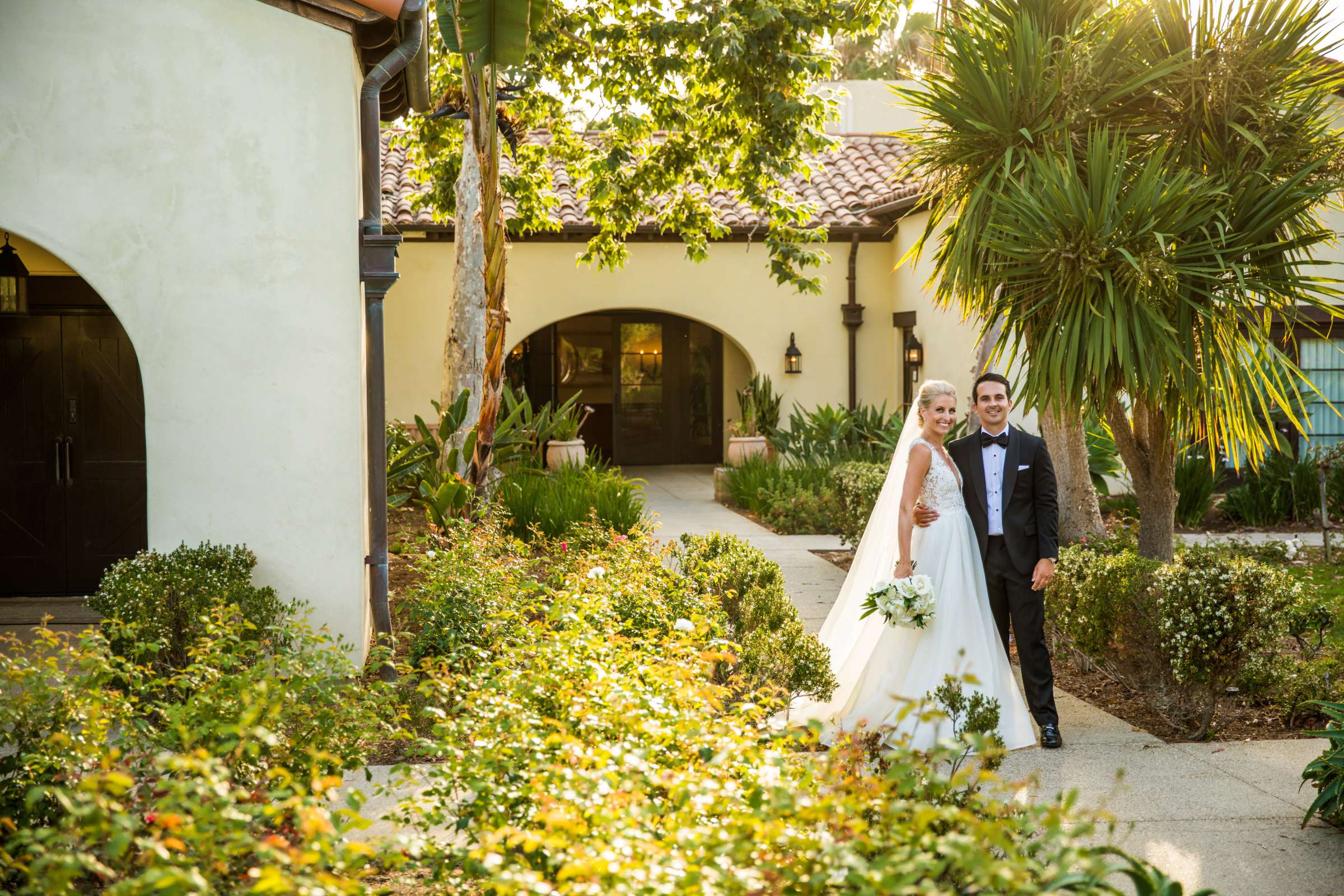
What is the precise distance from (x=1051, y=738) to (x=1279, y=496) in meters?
8.64

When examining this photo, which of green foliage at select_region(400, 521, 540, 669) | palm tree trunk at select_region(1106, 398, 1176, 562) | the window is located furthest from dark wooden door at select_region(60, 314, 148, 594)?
the window

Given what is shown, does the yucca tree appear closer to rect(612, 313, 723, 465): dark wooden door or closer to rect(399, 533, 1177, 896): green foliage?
rect(399, 533, 1177, 896): green foliage

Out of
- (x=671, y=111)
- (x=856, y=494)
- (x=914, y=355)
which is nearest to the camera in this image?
(x=856, y=494)

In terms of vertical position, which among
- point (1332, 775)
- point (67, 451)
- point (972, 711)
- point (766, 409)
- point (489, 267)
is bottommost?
point (1332, 775)

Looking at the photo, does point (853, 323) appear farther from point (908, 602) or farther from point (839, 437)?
point (908, 602)

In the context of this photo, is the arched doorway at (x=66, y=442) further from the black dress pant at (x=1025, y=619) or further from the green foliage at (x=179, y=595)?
the black dress pant at (x=1025, y=619)

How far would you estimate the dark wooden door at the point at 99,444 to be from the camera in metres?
8.43

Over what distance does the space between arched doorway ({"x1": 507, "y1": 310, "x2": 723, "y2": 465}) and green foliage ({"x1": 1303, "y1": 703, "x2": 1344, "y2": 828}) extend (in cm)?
1604

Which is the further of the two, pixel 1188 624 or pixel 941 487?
pixel 941 487

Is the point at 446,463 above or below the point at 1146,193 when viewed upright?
below

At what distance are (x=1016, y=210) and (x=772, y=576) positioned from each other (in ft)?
8.53

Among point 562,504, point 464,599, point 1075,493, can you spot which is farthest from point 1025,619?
point 562,504

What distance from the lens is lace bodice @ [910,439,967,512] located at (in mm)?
5781

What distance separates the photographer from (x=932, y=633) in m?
5.57
